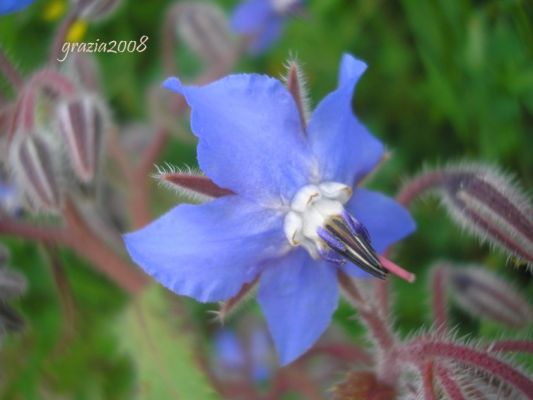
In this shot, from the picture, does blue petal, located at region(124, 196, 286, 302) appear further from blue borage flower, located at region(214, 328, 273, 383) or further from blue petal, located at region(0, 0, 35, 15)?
blue borage flower, located at region(214, 328, 273, 383)

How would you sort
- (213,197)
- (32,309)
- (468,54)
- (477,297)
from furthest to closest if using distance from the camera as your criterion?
(32,309) < (468,54) < (477,297) < (213,197)

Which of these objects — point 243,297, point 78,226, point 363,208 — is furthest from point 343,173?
point 78,226

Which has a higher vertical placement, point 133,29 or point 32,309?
point 133,29

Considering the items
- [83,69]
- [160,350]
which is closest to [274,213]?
[160,350]

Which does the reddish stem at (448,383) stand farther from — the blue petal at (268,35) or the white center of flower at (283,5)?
the blue petal at (268,35)

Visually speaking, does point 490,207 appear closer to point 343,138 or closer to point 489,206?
point 489,206

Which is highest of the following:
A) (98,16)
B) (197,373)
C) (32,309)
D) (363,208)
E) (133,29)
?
(98,16)

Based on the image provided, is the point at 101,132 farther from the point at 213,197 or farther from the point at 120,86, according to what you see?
the point at 120,86
